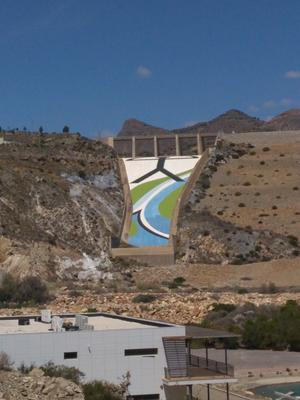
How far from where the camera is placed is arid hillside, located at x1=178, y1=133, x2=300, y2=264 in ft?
237

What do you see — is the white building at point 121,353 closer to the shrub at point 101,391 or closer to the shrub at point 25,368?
the shrub at point 25,368

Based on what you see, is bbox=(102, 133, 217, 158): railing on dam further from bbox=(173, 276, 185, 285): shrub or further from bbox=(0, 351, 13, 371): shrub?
bbox=(0, 351, 13, 371): shrub

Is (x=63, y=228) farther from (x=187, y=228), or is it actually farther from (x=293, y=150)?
(x=293, y=150)

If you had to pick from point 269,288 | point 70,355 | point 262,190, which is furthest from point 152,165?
point 70,355

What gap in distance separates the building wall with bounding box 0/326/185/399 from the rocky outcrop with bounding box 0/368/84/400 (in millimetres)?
4032

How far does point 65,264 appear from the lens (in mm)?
65312

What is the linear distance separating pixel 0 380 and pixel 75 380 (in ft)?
15.2

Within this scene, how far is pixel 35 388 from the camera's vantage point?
20156 mm

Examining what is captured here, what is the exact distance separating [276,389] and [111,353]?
27.7 feet

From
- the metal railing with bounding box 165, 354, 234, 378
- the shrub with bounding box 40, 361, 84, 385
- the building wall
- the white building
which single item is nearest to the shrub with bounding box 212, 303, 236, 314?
the white building

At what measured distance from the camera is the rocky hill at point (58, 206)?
2549 inches

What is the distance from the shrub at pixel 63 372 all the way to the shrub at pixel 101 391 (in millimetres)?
371

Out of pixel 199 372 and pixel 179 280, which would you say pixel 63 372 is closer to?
pixel 199 372

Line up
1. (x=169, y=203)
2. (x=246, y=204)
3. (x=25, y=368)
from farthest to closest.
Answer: (x=246, y=204) < (x=169, y=203) < (x=25, y=368)
